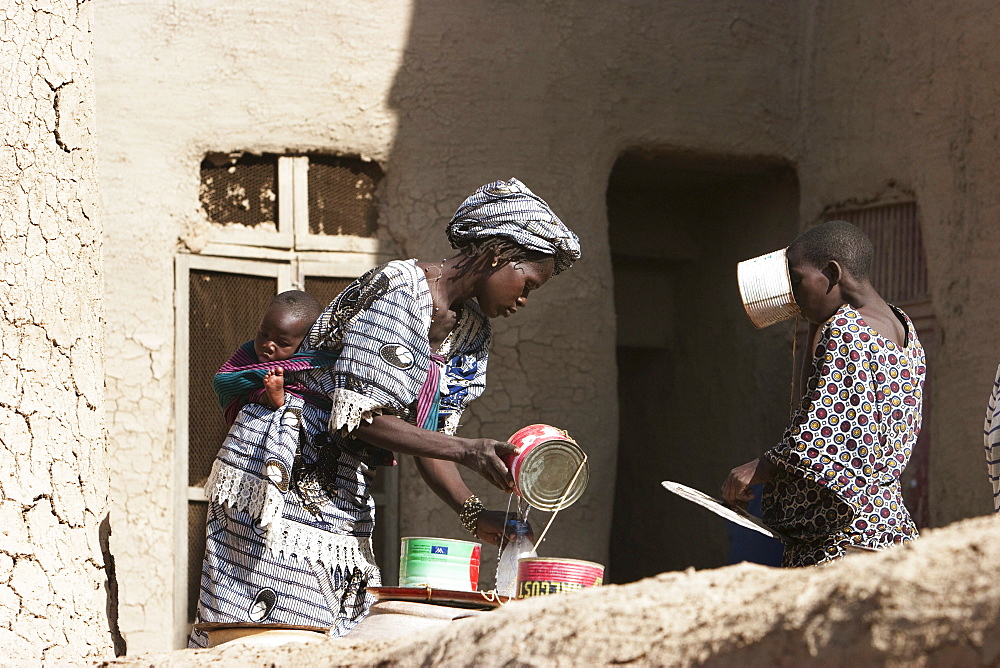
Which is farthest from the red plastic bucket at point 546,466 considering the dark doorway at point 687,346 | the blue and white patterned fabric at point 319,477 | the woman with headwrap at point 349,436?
the dark doorway at point 687,346

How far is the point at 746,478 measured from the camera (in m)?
3.35

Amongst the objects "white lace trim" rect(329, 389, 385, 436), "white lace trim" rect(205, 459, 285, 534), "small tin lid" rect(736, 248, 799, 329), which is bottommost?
"white lace trim" rect(205, 459, 285, 534)

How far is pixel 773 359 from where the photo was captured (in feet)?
22.1

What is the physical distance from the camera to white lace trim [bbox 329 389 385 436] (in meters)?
3.25

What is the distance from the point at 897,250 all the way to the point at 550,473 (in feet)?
11.2

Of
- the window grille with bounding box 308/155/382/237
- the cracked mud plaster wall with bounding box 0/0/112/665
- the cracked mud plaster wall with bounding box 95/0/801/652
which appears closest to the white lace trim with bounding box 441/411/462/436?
the cracked mud plaster wall with bounding box 0/0/112/665

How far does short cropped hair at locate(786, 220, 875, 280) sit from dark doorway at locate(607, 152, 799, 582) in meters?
3.04

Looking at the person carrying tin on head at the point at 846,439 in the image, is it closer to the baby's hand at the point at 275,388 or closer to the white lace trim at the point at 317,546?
the white lace trim at the point at 317,546

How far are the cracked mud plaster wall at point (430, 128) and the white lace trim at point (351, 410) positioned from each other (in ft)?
8.36

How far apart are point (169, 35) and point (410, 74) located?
1077mm

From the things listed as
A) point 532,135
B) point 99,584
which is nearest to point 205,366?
point 532,135

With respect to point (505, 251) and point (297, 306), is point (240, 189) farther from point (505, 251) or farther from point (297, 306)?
point (505, 251)

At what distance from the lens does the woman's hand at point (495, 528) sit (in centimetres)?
336

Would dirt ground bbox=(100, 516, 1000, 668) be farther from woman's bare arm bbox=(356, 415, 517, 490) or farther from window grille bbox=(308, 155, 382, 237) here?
window grille bbox=(308, 155, 382, 237)
